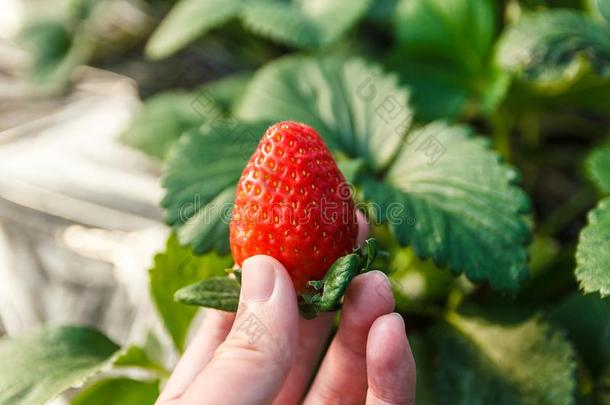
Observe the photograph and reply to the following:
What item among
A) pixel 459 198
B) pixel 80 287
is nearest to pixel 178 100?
pixel 80 287

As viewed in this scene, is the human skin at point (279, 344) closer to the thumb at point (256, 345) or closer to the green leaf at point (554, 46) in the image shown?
the thumb at point (256, 345)

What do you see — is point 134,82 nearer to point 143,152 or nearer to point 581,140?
point 143,152

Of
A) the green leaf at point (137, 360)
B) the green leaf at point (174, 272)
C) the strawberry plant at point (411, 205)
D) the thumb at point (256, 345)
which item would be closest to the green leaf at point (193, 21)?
the strawberry plant at point (411, 205)

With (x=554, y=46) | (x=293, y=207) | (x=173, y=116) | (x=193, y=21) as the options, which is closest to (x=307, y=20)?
(x=193, y=21)

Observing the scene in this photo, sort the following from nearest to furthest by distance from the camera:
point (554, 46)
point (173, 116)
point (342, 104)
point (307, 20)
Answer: point (554, 46) → point (342, 104) → point (307, 20) → point (173, 116)

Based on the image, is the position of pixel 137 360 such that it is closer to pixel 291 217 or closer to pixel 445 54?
pixel 291 217

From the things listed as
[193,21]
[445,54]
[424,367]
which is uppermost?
[193,21]
